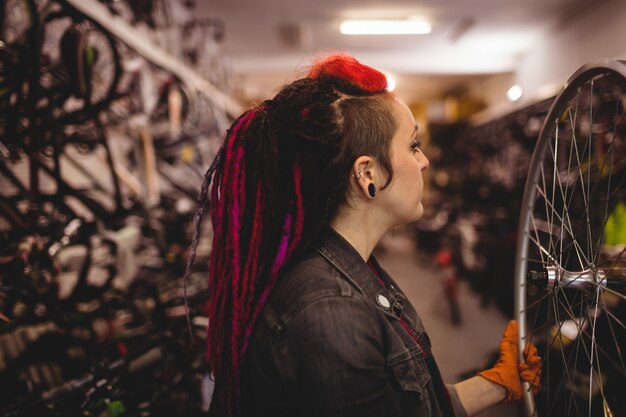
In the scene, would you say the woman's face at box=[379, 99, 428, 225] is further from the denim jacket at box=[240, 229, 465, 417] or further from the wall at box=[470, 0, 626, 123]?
the wall at box=[470, 0, 626, 123]

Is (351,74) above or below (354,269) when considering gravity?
above

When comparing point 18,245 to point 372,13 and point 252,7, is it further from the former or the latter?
point 372,13

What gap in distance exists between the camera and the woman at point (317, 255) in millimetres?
717

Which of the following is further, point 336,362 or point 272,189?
point 272,189

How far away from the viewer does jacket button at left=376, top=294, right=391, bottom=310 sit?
92 centimetres

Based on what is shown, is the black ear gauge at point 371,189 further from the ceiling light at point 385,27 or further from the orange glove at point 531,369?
the ceiling light at point 385,27

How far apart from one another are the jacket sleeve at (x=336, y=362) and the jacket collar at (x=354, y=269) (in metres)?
0.15

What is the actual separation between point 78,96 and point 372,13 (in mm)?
3987

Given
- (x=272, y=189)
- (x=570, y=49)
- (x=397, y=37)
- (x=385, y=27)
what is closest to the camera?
(x=272, y=189)


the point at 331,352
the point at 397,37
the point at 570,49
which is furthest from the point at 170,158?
the point at 570,49

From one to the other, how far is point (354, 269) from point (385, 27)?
16.3 feet

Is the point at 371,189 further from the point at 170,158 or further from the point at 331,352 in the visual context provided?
the point at 170,158

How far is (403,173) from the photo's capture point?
3.14 feet

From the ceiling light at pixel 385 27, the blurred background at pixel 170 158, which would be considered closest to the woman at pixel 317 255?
the blurred background at pixel 170 158
